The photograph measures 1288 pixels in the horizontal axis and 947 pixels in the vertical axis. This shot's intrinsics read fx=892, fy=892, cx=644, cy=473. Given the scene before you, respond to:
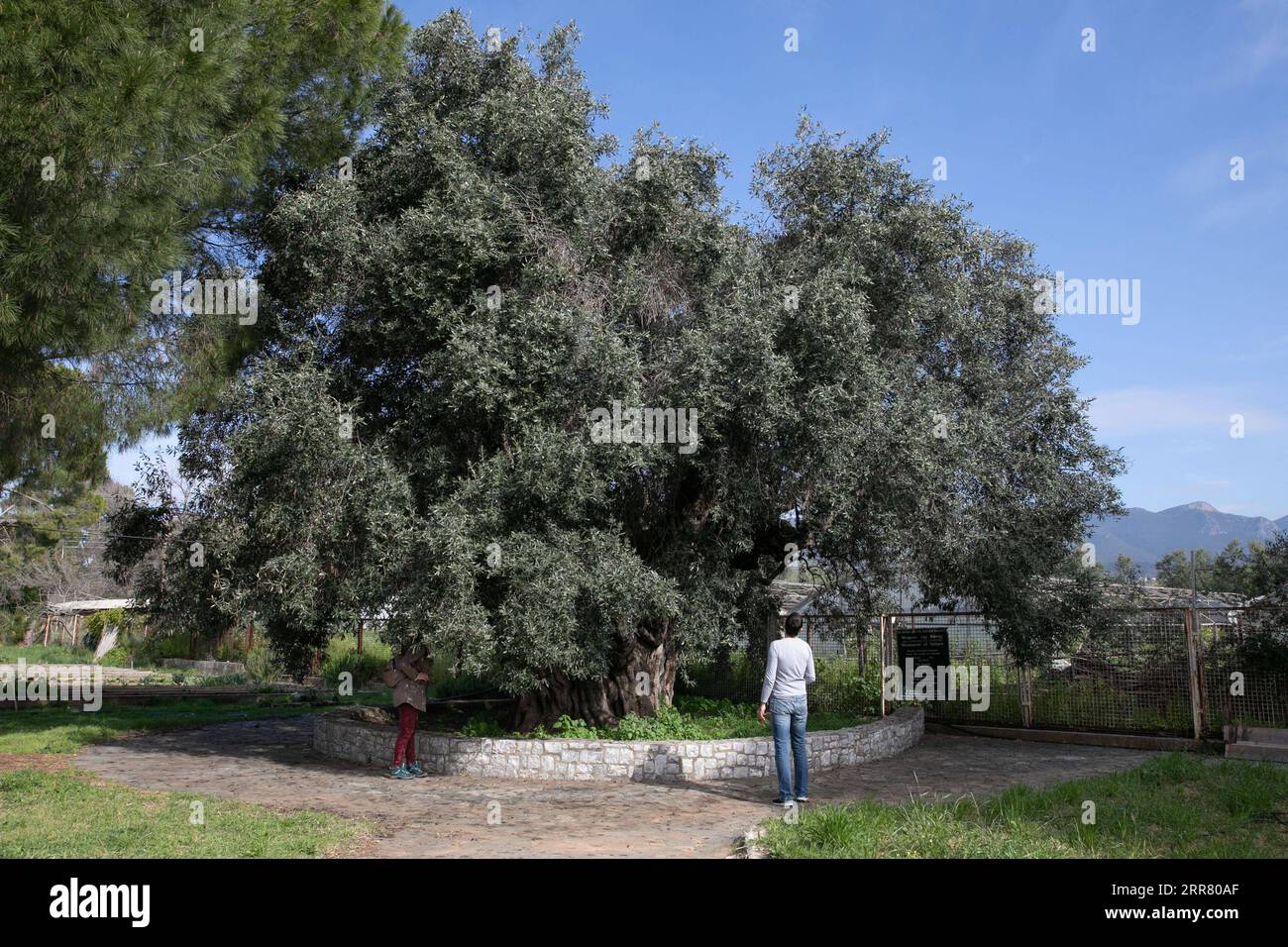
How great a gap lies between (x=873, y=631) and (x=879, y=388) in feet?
20.5

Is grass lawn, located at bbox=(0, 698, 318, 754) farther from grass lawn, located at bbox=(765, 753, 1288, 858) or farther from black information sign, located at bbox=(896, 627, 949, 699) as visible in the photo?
black information sign, located at bbox=(896, 627, 949, 699)

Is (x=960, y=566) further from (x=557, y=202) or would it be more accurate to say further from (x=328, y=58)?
(x=328, y=58)

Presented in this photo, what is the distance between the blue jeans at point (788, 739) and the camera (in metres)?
9.34

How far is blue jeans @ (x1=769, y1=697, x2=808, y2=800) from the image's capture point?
30.7 feet

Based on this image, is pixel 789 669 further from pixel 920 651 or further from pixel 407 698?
pixel 920 651

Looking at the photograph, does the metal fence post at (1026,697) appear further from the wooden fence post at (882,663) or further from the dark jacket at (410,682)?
the dark jacket at (410,682)

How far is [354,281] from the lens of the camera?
43.0ft

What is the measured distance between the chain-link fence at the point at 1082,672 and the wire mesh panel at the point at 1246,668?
2 centimetres

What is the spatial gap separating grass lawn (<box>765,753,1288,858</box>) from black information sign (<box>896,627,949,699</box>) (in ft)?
22.3

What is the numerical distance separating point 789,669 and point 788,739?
77 cm

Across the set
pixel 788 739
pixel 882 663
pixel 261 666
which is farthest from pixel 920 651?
pixel 261 666

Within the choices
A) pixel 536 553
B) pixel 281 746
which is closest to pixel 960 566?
Answer: pixel 536 553

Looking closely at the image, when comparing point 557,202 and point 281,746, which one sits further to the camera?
point 281,746

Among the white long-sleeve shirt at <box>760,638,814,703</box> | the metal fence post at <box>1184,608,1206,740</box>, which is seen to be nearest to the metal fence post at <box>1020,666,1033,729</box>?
the metal fence post at <box>1184,608,1206,740</box>
